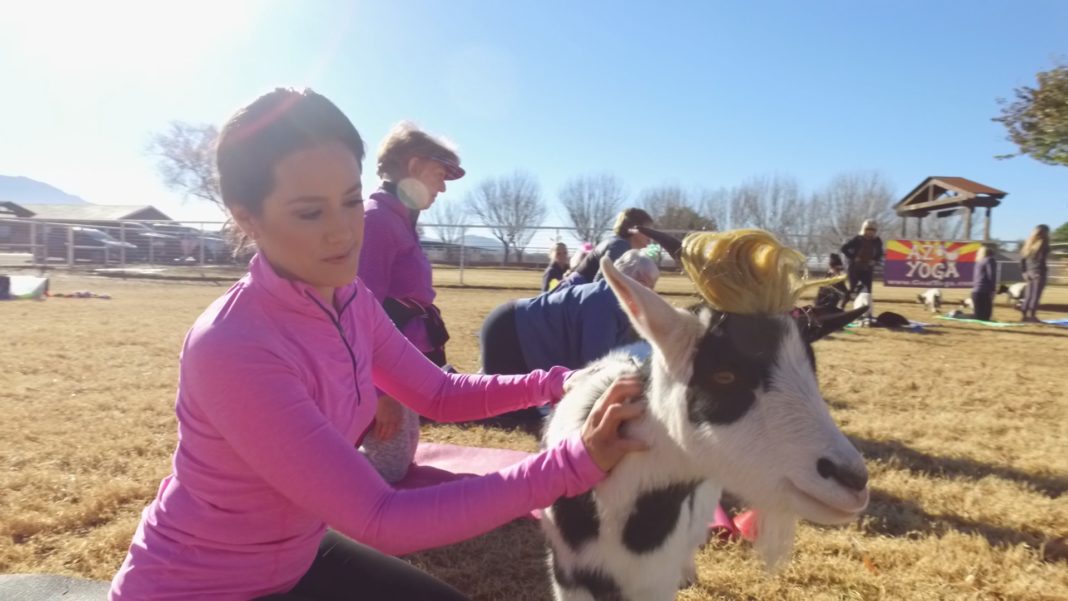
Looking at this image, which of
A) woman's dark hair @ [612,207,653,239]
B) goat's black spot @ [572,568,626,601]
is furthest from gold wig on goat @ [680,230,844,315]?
woman's dark hair @ [612,207,653,239]

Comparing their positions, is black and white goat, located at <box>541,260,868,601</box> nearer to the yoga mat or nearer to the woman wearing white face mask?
the woman wearing white face mask

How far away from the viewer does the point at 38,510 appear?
3.38 m

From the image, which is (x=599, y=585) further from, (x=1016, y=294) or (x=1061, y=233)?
(x=1061, y=233)

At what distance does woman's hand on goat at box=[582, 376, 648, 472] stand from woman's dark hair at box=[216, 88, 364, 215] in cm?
94

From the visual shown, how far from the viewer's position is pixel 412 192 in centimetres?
355

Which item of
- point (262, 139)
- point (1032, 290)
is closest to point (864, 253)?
point (1032, 290)

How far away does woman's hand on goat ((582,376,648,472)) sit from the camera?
148 centimetres

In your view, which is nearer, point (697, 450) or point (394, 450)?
point (697, 450)

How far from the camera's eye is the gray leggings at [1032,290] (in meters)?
12.2

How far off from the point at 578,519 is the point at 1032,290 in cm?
1405

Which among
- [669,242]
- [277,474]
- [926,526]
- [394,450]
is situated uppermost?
[669,242]

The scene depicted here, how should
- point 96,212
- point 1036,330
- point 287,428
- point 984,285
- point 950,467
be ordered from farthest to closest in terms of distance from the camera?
point 96,212 → point 984,285 → point 1036,330 → point 950,467 → point 287,428

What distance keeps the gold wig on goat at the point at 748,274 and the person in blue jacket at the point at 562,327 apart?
2393mm

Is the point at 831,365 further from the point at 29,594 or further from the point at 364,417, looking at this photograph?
the point at 29,594
